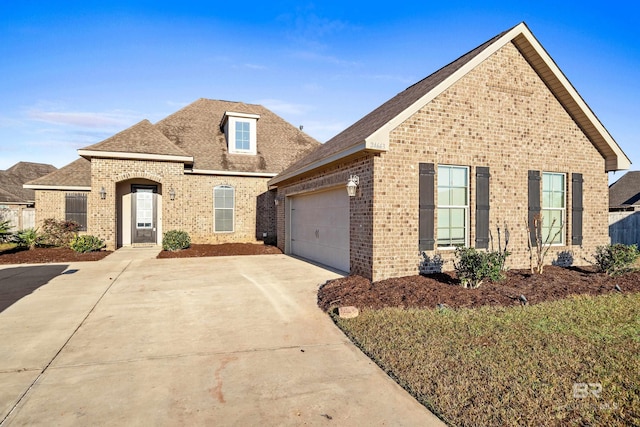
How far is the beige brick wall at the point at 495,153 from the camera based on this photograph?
7.96m

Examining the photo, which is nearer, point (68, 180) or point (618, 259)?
point (618, 259)

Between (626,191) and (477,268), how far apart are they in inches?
1106

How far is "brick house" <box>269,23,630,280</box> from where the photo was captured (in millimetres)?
7980

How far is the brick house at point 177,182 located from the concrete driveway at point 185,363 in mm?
7402

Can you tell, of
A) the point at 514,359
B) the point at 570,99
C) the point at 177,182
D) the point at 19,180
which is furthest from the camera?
the point at 19,180

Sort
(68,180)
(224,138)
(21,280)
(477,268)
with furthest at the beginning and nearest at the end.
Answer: (224,138) < (68,180) < (21,280) < (477,268)

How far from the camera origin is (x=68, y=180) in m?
16.8

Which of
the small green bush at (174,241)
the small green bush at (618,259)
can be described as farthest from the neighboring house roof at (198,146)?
the small green bush at (618,259)

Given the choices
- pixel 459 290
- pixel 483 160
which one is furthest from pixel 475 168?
pixel 459 290

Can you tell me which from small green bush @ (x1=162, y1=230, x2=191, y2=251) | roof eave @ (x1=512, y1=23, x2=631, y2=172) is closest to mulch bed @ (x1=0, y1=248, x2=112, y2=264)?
small green bush @ (x1=162, y1=230, x2=191, y2=251)

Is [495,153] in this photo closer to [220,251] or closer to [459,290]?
[459,290]

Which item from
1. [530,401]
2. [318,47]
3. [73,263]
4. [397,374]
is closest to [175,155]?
[73,263]

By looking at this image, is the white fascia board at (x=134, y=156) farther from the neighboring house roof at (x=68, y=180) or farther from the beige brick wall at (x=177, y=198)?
the neighboring house roof at (x=68, y=180)

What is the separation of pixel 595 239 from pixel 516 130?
4181 mm
